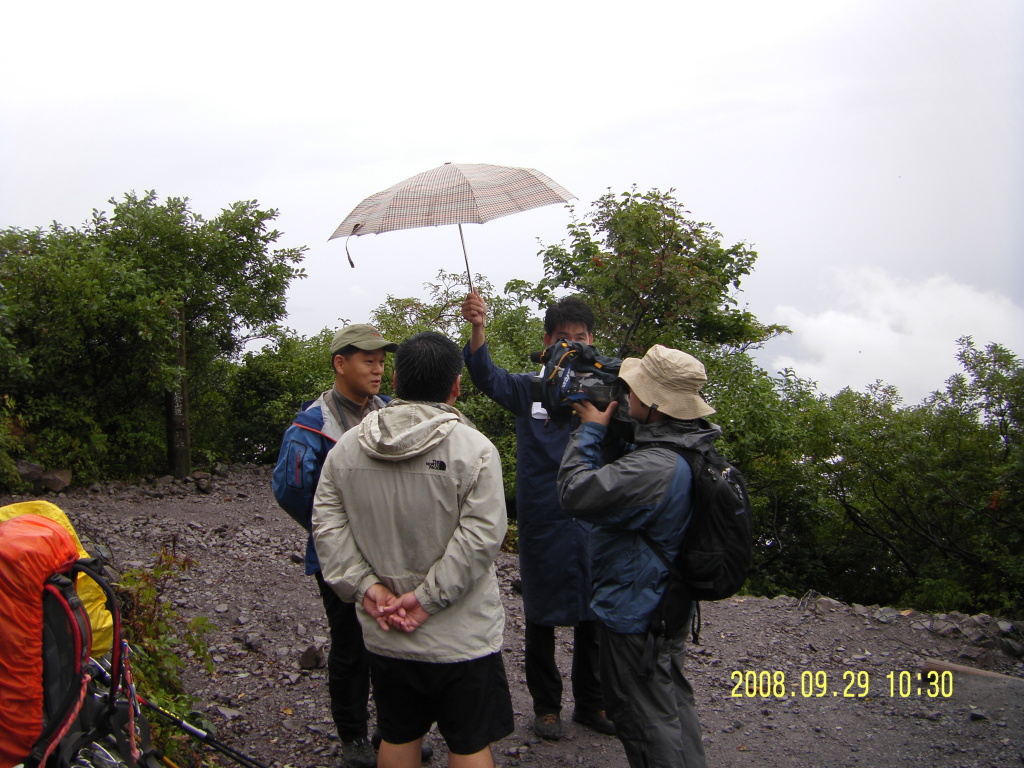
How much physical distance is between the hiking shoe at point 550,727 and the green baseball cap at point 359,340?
6.44 ft

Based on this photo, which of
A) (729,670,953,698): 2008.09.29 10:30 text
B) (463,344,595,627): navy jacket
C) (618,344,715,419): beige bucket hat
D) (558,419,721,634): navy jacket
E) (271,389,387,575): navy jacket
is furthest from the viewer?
(729,670,953,698): 2008.09.29 10:30 text

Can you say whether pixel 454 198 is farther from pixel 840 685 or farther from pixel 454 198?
pixel 840 685

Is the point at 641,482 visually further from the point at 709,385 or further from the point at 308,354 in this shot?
the point at 308,354

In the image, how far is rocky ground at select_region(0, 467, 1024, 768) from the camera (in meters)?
3.88

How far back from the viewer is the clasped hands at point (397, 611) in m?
2.47

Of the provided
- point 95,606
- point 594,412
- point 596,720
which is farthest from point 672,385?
point 95,606

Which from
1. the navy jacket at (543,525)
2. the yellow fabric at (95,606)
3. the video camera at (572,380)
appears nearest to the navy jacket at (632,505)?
the video camera at (572,380)

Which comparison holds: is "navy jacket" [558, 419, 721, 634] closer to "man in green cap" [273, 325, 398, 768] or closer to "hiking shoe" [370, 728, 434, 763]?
"man in green cap" [273, 325, 398, 768]

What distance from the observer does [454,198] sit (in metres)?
3.77

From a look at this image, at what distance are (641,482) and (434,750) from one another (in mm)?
1962

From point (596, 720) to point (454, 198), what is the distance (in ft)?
8.76

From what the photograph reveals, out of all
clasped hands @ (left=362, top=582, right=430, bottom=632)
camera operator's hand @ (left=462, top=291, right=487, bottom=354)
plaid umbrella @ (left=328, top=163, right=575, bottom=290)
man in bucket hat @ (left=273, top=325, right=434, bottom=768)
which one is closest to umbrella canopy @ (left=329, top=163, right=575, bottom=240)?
plaid umbrella @ (left=328, top=163, right=575, bottom=290)

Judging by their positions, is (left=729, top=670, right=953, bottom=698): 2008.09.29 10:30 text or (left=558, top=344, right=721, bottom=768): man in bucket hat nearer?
(left=558, top=344, right=721, bottom=768): man in bucket hat

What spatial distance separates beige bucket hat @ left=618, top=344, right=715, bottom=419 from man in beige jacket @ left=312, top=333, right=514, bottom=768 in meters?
0.73
